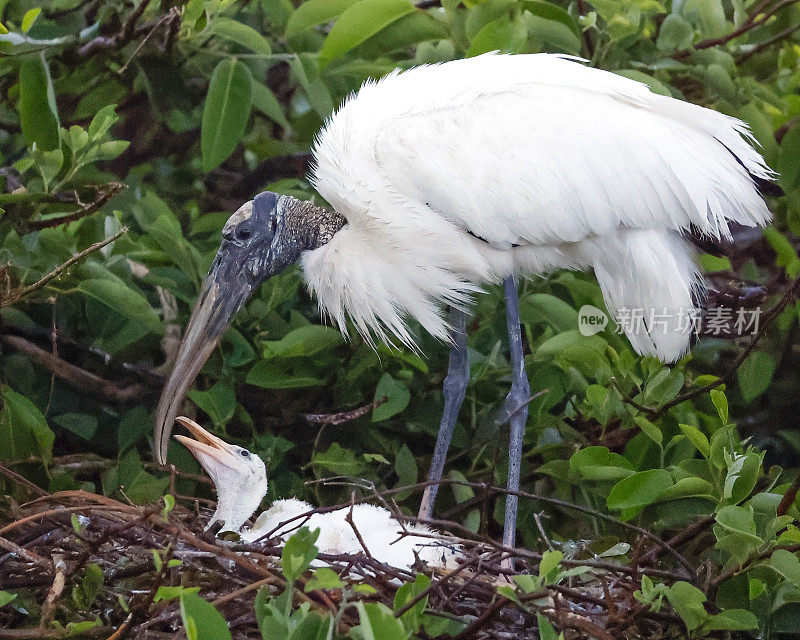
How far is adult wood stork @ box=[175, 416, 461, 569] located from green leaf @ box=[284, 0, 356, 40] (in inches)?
46.5

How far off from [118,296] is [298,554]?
3.65 feet

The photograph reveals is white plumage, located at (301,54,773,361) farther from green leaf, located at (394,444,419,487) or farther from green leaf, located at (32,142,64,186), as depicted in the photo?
green leaf, located at (32,142,64,186)

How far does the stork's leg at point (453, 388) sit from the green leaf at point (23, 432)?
941 mm

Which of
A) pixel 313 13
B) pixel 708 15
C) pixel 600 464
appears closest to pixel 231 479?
pixel 600 464

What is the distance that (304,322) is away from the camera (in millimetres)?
2883

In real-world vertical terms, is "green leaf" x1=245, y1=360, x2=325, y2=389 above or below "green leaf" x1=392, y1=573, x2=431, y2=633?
below

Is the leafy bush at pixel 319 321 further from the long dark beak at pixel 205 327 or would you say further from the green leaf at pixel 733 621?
the green leaf at pixel 733 621

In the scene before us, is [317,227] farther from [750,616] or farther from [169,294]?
[750,616]

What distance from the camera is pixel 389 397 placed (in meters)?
2.66

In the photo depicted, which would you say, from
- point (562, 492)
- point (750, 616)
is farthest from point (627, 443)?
point (750, 616)

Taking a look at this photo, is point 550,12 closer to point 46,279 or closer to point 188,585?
point 46,279

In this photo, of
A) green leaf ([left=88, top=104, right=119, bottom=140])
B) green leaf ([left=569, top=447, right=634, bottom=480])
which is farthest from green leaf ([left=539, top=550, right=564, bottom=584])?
green leaf ([left=88, top=104, right=119, bottom=140])

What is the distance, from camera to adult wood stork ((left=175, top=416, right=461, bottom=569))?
89.0 inches

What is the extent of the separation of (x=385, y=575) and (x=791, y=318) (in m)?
1.63
